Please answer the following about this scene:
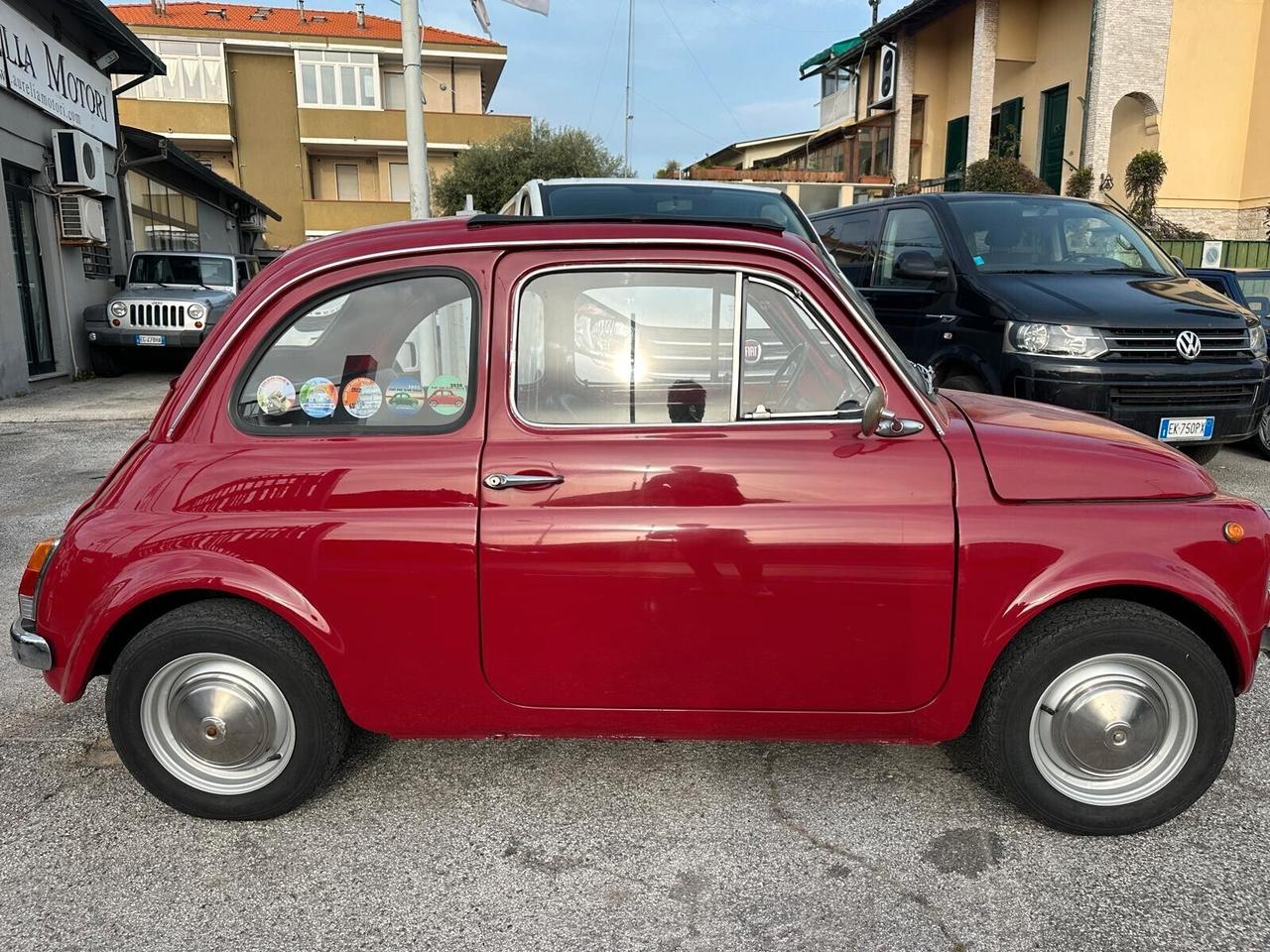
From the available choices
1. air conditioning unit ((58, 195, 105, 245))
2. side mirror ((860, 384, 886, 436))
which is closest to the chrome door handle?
side mirror ((860, 384, 886, 436))

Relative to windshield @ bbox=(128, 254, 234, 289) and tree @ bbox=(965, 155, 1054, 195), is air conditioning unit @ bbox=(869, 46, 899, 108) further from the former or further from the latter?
windshield @ bbox=(128, 254, 234, 289)

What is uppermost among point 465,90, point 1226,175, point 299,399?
point 465,90

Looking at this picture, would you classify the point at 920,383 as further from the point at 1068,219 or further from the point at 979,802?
the point at 1068,219

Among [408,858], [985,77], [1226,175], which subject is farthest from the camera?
[985,77]

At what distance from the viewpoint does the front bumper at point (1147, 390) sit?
→ 5.62 metres

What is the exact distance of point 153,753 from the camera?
273 centimetres

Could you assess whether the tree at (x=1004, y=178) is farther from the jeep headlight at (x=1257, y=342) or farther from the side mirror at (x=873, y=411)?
the side mirror at (x=873, y=411)

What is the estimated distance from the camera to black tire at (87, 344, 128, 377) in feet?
48.4

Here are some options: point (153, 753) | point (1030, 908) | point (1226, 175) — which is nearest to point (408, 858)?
point (153, 753)

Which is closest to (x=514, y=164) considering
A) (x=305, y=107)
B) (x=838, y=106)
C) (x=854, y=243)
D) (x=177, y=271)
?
(x=305, y=107)

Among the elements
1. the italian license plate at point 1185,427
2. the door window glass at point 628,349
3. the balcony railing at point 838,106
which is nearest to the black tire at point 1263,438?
the italian license plate at point 1185,427

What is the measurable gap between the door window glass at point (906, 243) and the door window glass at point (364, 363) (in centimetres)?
480

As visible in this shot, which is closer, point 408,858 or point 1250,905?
point 1250,905

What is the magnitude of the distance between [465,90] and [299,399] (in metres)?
38.2
